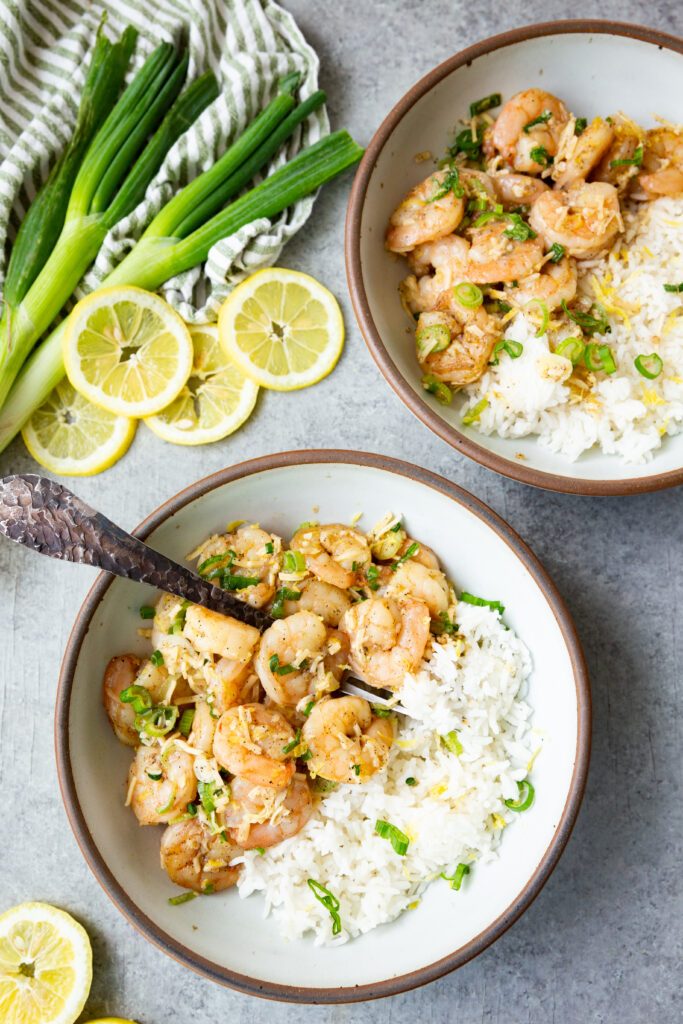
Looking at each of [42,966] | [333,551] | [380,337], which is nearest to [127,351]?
[380,337]

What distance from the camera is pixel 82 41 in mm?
2951

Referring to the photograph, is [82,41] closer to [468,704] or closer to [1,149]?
[1,149]

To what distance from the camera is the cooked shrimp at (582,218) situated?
262 cm

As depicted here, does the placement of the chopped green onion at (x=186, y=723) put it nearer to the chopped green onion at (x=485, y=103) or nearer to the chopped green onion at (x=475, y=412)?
the chopped green onion at (x=475, y=412)

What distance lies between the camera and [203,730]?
244 cm

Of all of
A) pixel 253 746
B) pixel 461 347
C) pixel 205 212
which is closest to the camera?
pixel 253 746

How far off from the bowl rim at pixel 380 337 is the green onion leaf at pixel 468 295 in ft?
0.97

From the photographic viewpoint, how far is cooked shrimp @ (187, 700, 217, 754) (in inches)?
95.6

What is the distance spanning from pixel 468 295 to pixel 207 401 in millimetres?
946

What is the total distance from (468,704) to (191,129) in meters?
2.13

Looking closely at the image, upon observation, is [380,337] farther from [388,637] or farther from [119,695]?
[119,695]

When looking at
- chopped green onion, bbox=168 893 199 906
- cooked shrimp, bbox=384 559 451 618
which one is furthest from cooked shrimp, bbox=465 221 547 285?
chopped green onion, bbox=168 893 199 906

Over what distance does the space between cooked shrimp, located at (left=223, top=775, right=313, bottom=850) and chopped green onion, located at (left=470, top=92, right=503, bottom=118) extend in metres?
2.22

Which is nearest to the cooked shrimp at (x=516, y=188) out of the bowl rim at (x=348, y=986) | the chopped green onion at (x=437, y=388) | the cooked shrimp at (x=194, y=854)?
the chopped green onion at (x=437, y=388)
